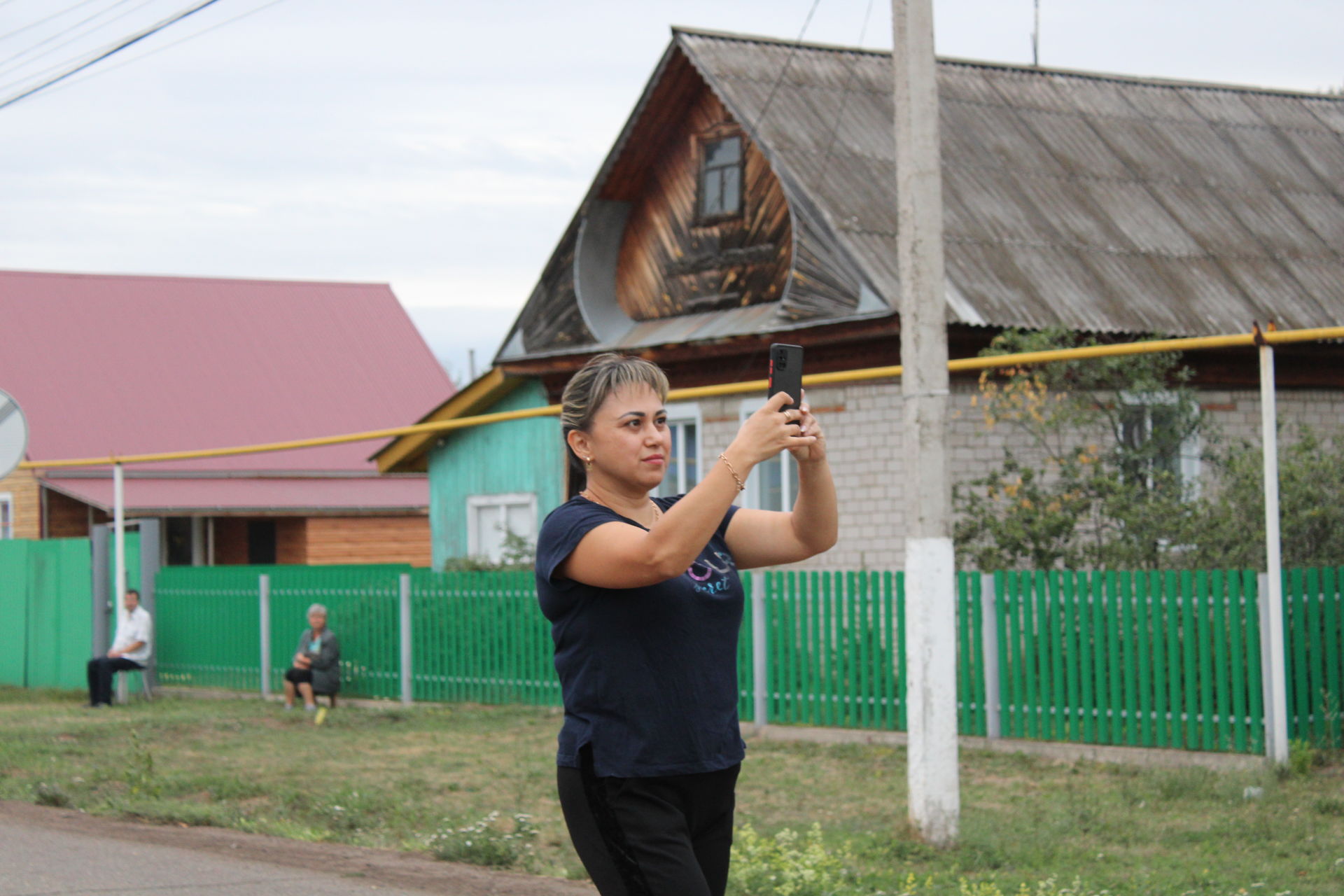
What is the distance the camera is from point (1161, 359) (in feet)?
46.5

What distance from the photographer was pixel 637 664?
343cm

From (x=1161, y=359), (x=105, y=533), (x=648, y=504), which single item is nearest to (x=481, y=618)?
(x=105, y=533)

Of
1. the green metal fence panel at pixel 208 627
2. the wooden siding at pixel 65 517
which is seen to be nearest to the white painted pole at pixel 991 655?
the green metal fence panel at pixel 208 627

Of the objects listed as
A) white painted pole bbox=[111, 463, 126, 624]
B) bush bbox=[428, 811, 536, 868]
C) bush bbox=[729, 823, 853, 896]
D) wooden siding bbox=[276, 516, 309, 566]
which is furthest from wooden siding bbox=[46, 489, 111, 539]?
bush bbox=[729, 823, 853, 896]

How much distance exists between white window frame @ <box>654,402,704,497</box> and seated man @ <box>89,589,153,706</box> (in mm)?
5642

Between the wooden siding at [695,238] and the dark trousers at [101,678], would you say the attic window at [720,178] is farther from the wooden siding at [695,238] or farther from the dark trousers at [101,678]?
the dark trousers at [101,678]

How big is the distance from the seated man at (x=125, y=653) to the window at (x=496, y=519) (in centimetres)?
398

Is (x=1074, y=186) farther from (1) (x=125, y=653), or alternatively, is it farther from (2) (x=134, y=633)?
(1) (x=125, y=653)

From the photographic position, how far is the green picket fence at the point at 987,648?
1034 cm

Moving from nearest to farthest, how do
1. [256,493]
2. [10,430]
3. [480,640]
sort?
[10,430], [480,640], [256,493]

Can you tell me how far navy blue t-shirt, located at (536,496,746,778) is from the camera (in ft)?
11.2

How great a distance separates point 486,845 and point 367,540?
22.2 meters

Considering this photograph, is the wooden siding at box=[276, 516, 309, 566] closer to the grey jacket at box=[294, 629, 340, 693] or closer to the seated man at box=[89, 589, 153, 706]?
the seated man at box=[89, 589, 153, 706]

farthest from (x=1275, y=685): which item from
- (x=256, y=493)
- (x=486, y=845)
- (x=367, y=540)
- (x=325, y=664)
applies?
(x=367, y=540)
